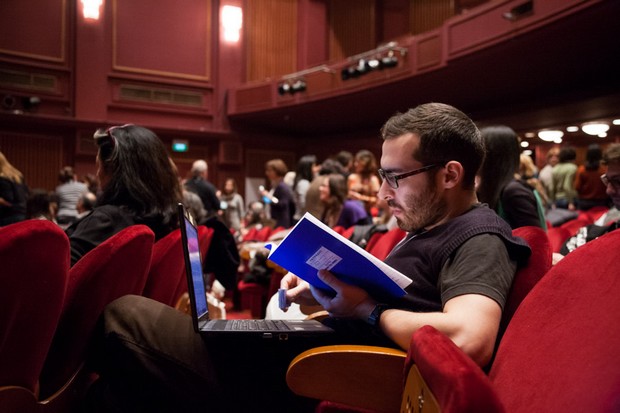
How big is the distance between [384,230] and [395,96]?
19.9 ft

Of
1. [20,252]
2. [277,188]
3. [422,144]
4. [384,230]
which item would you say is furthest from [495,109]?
[20,252]

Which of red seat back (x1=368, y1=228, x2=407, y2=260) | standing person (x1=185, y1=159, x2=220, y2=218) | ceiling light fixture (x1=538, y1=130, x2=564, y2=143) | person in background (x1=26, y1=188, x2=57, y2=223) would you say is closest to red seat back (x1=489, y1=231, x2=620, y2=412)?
red seat back (x1=368, y1=228, x2=407, y2=260)

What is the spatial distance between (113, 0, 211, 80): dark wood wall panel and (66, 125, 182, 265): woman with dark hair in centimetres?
796

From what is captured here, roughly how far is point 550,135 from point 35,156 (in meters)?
7.26

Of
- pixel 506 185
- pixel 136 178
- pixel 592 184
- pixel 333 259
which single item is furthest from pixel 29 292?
pixel 592 184

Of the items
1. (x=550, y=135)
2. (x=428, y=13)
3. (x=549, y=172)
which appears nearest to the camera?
(x=549, y=172)

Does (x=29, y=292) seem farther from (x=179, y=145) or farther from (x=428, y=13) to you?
(x=428, y=13)

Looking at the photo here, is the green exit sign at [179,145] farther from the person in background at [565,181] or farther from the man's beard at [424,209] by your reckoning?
the man's beard at [424,209]

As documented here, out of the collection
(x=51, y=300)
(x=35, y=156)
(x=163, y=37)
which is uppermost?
(x=163, y=37)

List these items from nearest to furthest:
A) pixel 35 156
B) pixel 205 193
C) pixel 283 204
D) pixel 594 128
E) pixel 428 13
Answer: pixel 283 204 < pixel 205 193 < pixel 594 128 < pixel 35 156 < pixel 428 13

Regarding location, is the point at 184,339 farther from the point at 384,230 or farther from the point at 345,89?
the point at 345,89

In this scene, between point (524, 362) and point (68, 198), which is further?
point (68, 198)

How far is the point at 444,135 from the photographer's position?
1179 mm

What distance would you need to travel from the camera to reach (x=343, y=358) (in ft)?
3.39
